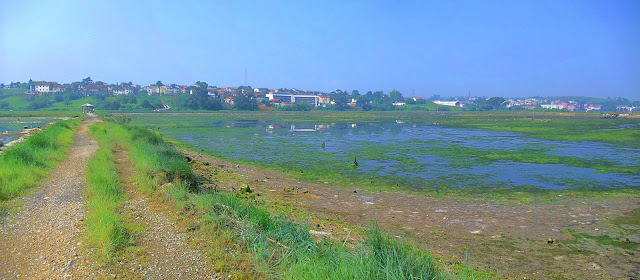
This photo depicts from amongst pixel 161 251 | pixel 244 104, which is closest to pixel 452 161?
pixel 161 251

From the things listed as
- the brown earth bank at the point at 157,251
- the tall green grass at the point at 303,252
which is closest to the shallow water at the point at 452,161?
the tall green grass at the point at 303,252

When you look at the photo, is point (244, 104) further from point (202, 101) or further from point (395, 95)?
point (395, 95)

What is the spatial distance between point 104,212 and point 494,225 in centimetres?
804

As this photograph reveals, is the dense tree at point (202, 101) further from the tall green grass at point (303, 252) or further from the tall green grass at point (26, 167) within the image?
the tall green grass at point (303, 252)

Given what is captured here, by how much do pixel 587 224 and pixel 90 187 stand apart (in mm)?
11518

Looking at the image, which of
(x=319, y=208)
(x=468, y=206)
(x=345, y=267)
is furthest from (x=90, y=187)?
(x=468, y=206)

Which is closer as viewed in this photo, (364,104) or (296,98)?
(364,104)

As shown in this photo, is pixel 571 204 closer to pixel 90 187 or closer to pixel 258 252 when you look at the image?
pixel 258 252

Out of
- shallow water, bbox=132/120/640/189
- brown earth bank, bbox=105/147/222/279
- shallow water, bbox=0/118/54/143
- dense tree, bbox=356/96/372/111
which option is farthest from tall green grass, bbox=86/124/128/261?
dense tree, bbox=356/96/372/111

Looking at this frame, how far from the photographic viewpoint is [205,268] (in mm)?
5461

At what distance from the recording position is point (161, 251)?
19.7 ft

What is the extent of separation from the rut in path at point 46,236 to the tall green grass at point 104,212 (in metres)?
0.20

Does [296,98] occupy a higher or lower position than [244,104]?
higher

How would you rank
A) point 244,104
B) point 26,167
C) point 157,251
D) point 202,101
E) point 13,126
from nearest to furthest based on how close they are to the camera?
point 157,251 < point 26,167 < point 13,126 < point 202,101 < point 244,104
